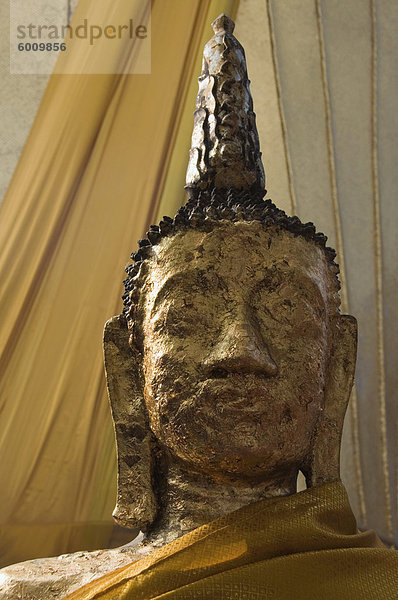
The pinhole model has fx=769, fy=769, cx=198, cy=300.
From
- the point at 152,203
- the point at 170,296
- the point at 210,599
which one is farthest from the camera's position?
the point at 152,203

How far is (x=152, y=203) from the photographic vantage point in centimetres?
489

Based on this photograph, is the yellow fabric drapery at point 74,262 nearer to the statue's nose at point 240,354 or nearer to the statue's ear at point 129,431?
the statue's ear at point 129,431

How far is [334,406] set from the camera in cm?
334

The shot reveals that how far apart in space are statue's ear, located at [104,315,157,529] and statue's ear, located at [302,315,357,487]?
668 mm

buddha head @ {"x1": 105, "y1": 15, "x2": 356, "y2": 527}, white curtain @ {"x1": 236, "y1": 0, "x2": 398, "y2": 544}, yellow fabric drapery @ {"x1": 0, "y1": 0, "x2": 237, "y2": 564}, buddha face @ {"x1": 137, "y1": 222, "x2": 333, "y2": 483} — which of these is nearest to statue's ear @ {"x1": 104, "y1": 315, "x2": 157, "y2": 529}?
buddha head @ {"x1": 105, "y1": 15, "x2": 356, "y2": 527}

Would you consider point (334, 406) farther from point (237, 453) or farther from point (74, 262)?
point (74, 262)

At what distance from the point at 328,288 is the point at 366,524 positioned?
2.41m

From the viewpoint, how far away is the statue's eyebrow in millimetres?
3064

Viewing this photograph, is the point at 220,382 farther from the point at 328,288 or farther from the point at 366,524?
the point at 366,524

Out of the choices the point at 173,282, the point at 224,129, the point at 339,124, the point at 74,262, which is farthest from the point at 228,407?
the point at 339,124

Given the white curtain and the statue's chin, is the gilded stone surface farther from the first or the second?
the white curtain

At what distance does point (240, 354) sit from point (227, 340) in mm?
90

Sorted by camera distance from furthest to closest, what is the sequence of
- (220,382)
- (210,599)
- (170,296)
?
1. (170,296)
2. (220,382)
3. (210,599)

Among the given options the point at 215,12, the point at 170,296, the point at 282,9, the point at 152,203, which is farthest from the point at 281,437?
the point at 282,9
